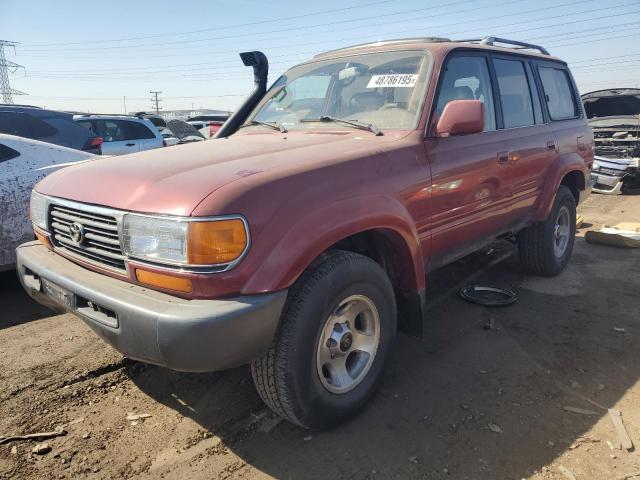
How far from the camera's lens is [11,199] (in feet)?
13.6

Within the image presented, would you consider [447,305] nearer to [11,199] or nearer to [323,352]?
[323,352]

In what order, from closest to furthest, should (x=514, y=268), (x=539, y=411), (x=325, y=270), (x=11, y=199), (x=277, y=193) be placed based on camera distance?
(x=277, y=193) → (x=325, y=270) → (x=539, y=411) → (x=11, y=199) → (x=514, y=268)

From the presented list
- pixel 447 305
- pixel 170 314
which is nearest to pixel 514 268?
pixel 447 305

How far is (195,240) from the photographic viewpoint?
200cm

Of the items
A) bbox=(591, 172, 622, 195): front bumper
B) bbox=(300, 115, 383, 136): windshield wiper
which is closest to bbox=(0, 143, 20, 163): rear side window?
bbox=(300, 115, 383, 136): windshield wiper

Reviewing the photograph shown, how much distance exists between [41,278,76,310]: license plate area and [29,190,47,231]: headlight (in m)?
0.40

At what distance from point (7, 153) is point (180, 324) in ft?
11.5

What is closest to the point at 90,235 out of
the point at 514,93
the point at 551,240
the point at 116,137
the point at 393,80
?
the point at 393,80

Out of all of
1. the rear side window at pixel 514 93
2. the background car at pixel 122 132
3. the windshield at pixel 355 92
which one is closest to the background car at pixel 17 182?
the windshield at pixel 355 92

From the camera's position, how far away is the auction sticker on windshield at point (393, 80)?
3.13 meters

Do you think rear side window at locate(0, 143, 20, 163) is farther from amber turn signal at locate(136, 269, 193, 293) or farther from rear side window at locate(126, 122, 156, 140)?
rear side window at locate(126, 122, 156, 140)

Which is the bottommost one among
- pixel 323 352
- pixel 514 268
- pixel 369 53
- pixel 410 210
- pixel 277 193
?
pixel 514 268

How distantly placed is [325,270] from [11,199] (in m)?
3.21

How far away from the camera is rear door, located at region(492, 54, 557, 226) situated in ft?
12.6
